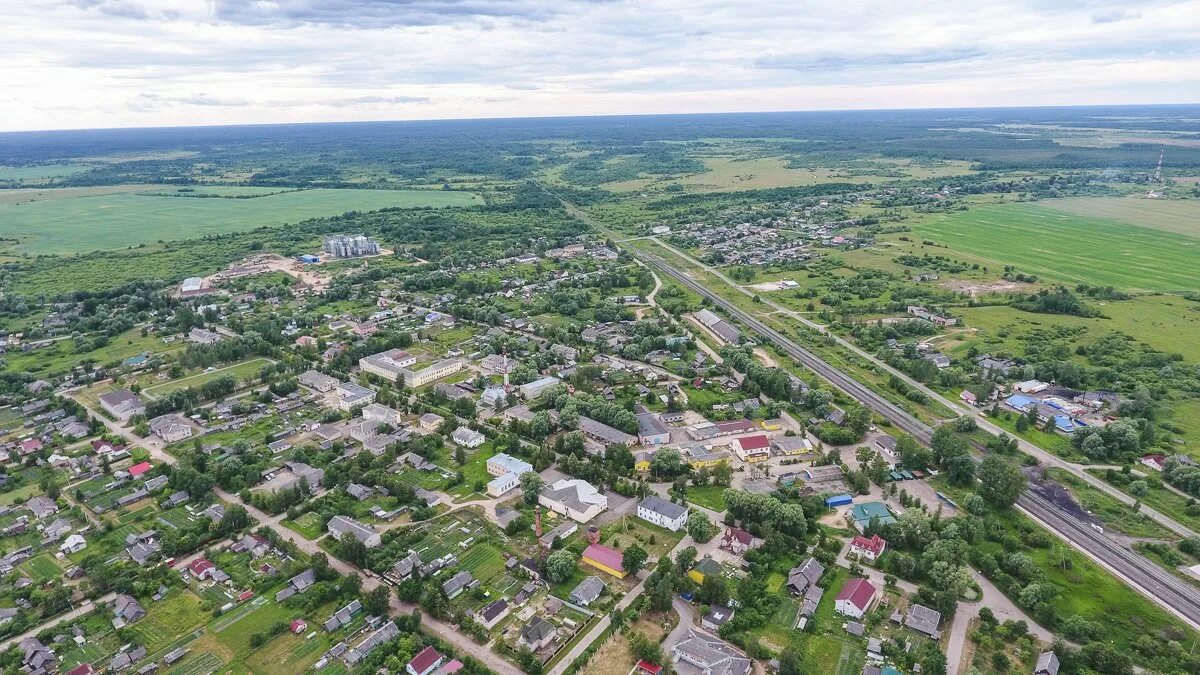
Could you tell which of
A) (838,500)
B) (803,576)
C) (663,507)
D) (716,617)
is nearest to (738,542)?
(803,576)

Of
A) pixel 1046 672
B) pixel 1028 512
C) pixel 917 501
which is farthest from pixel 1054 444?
pixel 1046 672

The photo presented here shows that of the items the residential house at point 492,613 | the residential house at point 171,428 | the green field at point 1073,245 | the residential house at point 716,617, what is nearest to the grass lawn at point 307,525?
the residential house at point 492,613

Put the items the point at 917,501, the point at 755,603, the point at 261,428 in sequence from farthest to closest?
1. the point at 261,428
2. the point at 917,501
3. the point at 755,603

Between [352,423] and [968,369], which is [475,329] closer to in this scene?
[352,423]

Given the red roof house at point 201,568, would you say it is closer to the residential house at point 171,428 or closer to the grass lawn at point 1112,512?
the residential house at point 171,428

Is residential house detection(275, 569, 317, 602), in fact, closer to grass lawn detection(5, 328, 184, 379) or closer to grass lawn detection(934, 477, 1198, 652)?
grass lawn detection(934, 477, 1198, 652)

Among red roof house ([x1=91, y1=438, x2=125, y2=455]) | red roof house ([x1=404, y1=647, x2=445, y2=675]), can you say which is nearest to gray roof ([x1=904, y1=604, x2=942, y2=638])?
red roof house ([x1=404, y1=647, x2=445, y2=675])

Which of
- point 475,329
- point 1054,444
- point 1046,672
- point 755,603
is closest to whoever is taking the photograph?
point 1046,672
